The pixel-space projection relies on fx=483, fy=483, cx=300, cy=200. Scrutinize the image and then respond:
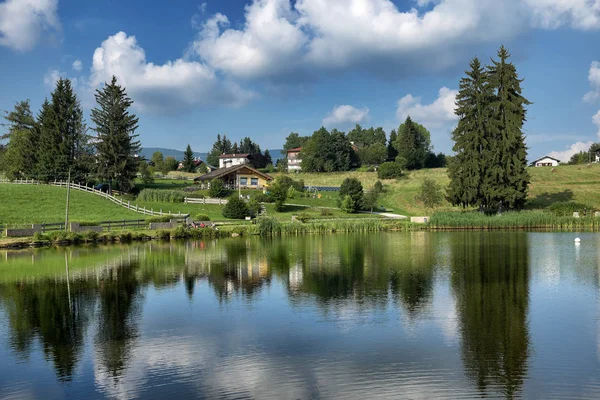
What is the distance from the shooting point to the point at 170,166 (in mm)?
143250

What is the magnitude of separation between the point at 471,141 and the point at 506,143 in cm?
442

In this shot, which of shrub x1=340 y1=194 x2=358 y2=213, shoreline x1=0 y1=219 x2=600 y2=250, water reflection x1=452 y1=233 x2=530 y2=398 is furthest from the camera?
shrub x1=340 y1=194 x2=358 y2=213

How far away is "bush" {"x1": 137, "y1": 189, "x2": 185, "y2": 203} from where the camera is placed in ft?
249

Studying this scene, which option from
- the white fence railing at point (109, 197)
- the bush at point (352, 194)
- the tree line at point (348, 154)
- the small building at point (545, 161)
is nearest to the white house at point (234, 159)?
the tree line at point (348, 154)

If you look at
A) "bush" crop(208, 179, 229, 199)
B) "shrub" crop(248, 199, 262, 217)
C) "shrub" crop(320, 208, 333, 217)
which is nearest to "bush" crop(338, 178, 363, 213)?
"shrub" crop(320, 208, 333, 217)

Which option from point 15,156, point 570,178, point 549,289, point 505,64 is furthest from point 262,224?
point 570,178

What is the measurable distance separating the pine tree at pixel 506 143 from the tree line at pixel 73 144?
188 feet

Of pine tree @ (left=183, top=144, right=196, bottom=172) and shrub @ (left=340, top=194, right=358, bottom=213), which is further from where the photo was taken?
pine tree @ (left=183, top=144, right=196, bottom=172)


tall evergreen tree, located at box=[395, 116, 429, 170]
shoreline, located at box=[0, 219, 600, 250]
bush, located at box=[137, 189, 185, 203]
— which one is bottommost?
shoreline, located at box=[0, 219, 600, 250]

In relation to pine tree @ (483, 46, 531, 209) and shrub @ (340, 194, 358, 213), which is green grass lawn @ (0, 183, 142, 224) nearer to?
shrub @ (340, 194, 358, 213)

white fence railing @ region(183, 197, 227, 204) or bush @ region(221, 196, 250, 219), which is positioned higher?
white fence railing @ region(183, 197, 227, 204)

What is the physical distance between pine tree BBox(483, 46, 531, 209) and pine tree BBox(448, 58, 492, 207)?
880mm

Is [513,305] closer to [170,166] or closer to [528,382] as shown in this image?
[528,382]

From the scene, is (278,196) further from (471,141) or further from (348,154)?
(348,154)
